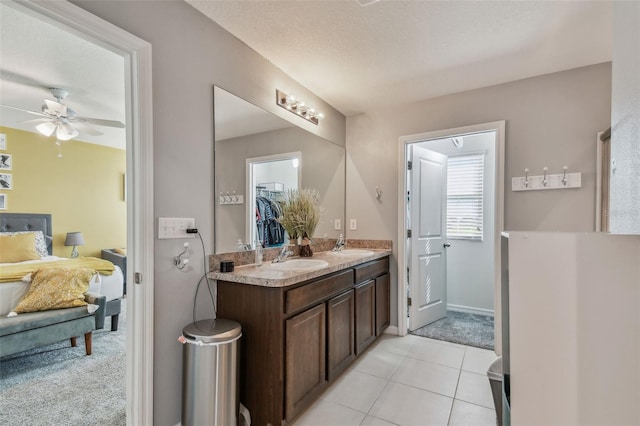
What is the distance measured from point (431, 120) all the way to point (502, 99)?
0.63 m

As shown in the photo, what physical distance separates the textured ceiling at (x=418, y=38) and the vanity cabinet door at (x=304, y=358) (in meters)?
1.85

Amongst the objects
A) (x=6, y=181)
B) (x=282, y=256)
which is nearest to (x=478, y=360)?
(x=282, y=256)

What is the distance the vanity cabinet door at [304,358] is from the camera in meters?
1.71

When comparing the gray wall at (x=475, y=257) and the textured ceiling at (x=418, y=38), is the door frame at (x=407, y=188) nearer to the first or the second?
the textured ceiling at (x=418, y=38)

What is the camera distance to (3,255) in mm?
3766

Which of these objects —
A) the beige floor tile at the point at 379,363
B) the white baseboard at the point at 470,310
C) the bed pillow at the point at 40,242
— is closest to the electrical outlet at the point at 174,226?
the beige floor tile at the point at 379,363

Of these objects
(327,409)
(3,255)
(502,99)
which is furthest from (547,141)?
(3,255)

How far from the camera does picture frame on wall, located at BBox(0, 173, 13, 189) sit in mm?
4062

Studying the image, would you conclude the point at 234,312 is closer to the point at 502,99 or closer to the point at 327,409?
the point at 327,409

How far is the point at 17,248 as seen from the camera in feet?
12.6

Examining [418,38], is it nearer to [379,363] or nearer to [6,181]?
[379,363]

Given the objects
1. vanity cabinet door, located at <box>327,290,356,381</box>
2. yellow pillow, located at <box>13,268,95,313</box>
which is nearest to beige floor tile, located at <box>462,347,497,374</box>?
vanity cabinet door, located at <box>327,290,356,381</box>

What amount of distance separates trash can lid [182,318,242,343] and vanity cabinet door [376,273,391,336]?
1.69 metres

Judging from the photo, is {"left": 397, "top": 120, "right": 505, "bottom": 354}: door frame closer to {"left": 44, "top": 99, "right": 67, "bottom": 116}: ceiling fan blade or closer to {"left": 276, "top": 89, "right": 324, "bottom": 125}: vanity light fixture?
{"left": 276, "top": 89, "right": 324, "bottom": 125}: vanity light fixture
